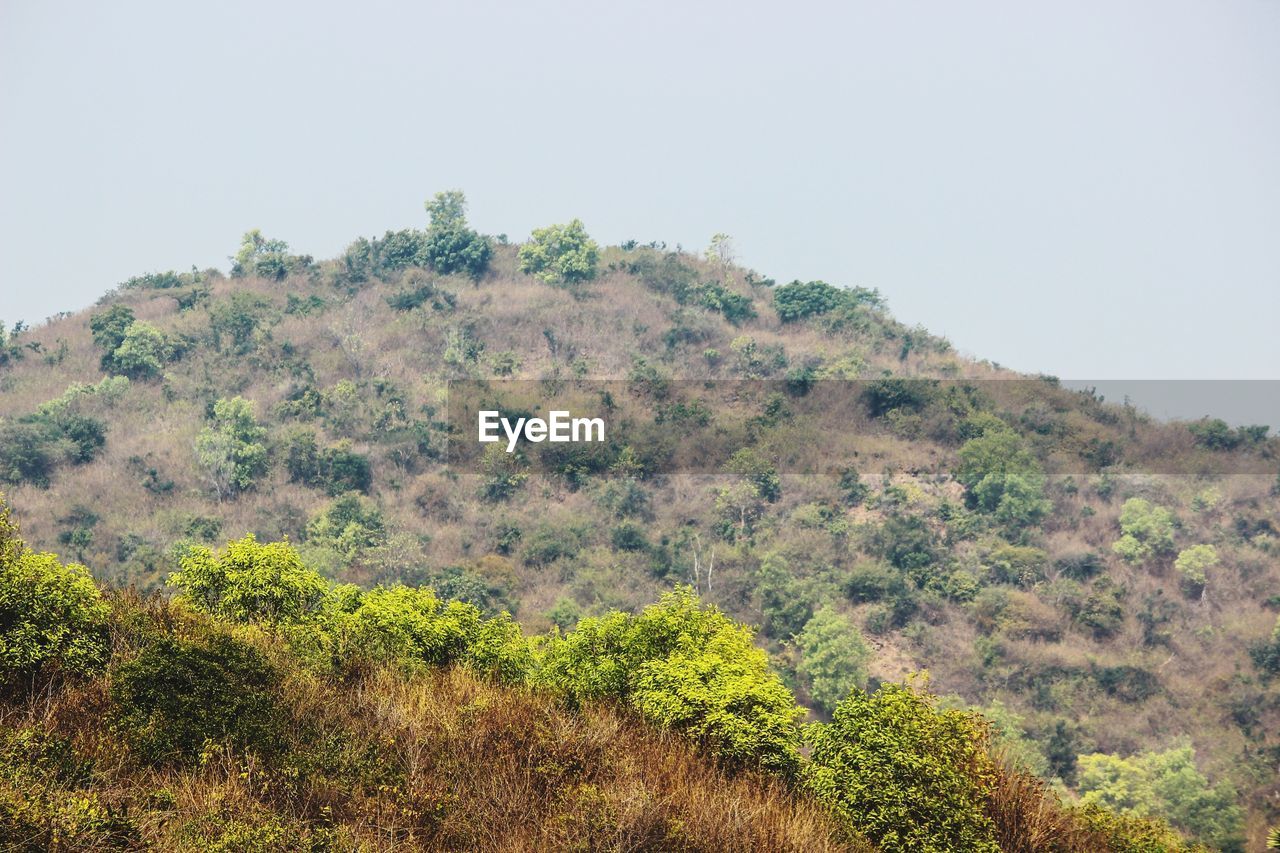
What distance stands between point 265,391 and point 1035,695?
41.5 metres

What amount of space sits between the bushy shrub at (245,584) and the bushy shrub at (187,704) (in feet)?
20.9

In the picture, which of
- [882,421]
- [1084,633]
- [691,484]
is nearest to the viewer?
[1084,633]

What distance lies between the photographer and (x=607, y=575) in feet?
149

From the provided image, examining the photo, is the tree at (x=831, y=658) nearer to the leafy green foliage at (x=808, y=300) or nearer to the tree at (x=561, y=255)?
the leafy green foliage at (x=808, y=300)

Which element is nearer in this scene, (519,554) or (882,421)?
(519,554)

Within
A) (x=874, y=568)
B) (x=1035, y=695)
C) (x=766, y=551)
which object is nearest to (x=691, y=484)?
(x=766, y=551)

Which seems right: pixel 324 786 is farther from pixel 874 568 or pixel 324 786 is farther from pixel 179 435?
pixel 179 435

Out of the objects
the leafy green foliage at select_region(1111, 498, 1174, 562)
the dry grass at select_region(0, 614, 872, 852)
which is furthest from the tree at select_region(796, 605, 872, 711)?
the dry grass at select_region(0, 614, 872, 852)

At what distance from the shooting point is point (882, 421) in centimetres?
5816

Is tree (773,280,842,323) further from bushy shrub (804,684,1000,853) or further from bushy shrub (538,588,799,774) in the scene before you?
A: bushy shrub (804,684,1000,853)

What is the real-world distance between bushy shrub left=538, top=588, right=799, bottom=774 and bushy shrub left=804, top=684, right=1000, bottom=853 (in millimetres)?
676

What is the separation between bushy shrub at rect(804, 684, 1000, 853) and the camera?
43.1 feet

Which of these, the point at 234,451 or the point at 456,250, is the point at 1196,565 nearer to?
the point at 234,451

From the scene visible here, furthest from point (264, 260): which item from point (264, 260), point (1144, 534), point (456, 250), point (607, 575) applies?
point (1144, 534)
